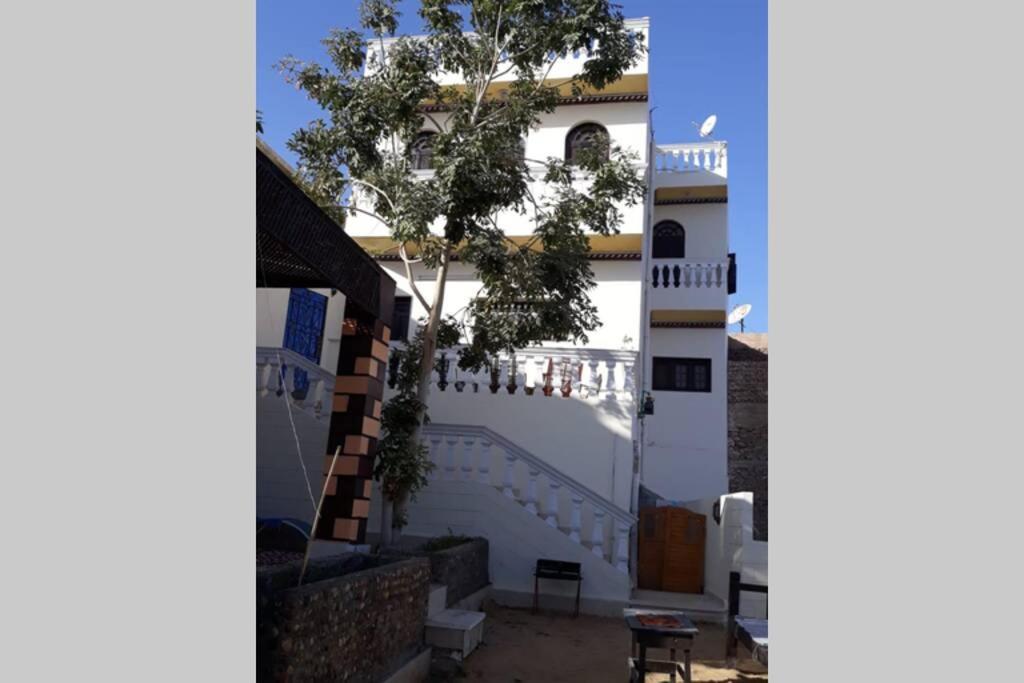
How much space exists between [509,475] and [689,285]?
8572mm

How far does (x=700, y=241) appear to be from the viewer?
1720 cm

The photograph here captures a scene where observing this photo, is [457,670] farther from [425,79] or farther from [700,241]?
[700,241]

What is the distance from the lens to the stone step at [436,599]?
6828 mm

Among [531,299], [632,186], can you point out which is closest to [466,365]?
[531,299]

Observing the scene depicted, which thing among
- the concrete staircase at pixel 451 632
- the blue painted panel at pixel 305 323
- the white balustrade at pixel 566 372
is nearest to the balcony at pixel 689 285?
the white balustrade at pixel 566 372

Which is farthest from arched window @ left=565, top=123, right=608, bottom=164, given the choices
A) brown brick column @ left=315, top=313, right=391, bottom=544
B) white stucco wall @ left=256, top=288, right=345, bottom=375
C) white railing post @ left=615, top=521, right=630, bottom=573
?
brown brick column @ left=315, top=313, right=391, bottom=544

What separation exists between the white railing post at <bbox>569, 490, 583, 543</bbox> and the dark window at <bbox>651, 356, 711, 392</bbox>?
7938mm

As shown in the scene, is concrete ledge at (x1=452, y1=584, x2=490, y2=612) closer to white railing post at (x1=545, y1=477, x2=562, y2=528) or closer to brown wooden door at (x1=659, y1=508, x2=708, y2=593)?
white railing post at (x1=545, y1=477, x2=562, y2=528)

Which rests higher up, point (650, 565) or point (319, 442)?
point (319, 442)

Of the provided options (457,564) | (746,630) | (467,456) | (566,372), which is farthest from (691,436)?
(746,630)

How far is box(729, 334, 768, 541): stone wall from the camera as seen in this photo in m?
17.9

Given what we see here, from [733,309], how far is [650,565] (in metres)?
11.0

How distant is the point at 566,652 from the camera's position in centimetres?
721

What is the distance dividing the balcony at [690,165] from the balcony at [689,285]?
6.79ft
